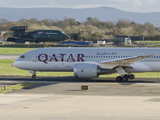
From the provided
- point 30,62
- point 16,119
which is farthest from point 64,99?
point 30,62

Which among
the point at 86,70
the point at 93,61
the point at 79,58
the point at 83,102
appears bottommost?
the point at 83,102

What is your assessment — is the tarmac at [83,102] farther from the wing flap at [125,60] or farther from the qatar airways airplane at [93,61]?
the wing flap at [125,60]

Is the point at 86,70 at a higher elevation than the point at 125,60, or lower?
lower

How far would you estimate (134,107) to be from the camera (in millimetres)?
19547

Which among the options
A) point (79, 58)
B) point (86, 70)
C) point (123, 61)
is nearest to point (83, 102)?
point (86, 70)

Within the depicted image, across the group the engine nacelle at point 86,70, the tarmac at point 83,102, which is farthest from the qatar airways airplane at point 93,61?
the tarmac at point 83,102

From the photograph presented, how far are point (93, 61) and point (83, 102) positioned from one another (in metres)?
13.1

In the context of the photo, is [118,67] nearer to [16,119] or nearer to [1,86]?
[1,86]

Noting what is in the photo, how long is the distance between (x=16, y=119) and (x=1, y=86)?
14.8m

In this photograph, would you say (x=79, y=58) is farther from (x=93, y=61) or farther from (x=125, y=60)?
(x=125, y=60)

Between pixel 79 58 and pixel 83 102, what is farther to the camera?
pixel 79 58

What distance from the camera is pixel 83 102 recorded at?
21672 millimetres

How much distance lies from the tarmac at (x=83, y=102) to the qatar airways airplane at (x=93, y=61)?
232 centimetres

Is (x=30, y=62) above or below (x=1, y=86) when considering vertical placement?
above
